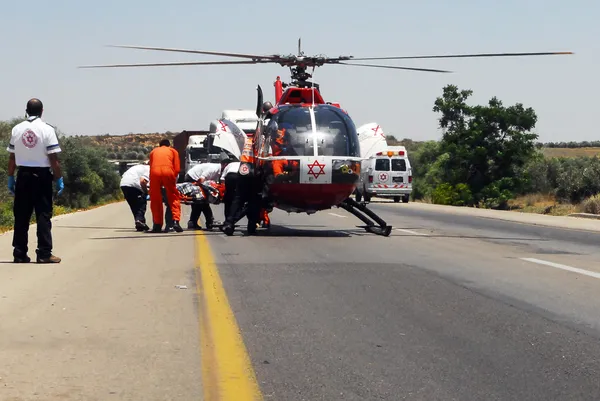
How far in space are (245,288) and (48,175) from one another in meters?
3.36

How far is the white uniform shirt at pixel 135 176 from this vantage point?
19578 millimetres

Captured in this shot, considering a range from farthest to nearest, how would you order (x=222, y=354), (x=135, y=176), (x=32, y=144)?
(x=135, y=176), (x=32, y=144), (x=222, y=354)

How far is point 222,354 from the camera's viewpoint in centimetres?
669

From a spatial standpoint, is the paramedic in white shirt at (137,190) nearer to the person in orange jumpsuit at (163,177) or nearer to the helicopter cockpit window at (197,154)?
the person in orange jumpsuit at (163,177)

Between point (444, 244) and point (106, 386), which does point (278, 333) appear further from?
point (444, 244)

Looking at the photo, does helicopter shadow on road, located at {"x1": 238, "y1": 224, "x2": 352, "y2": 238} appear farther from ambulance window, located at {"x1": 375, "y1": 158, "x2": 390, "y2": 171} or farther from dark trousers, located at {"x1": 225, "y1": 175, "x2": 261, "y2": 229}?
ambulance window, located at {"x1": 375, "y1": 158, "x2": 390, "y2": 171}

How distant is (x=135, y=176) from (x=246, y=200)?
112 inches

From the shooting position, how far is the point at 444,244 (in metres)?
16.3

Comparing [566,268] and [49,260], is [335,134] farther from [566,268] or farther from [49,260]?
[49,260]

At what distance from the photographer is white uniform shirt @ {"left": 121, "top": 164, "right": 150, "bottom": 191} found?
19.6 metres

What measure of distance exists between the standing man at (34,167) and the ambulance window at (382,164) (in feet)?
107

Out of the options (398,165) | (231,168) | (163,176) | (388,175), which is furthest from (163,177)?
(398,165)

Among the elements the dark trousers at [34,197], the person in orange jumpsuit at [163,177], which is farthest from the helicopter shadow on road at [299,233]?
the dark trousers at [34,197]

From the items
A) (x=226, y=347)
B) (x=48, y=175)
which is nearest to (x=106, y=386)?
(x=226, y=347)
